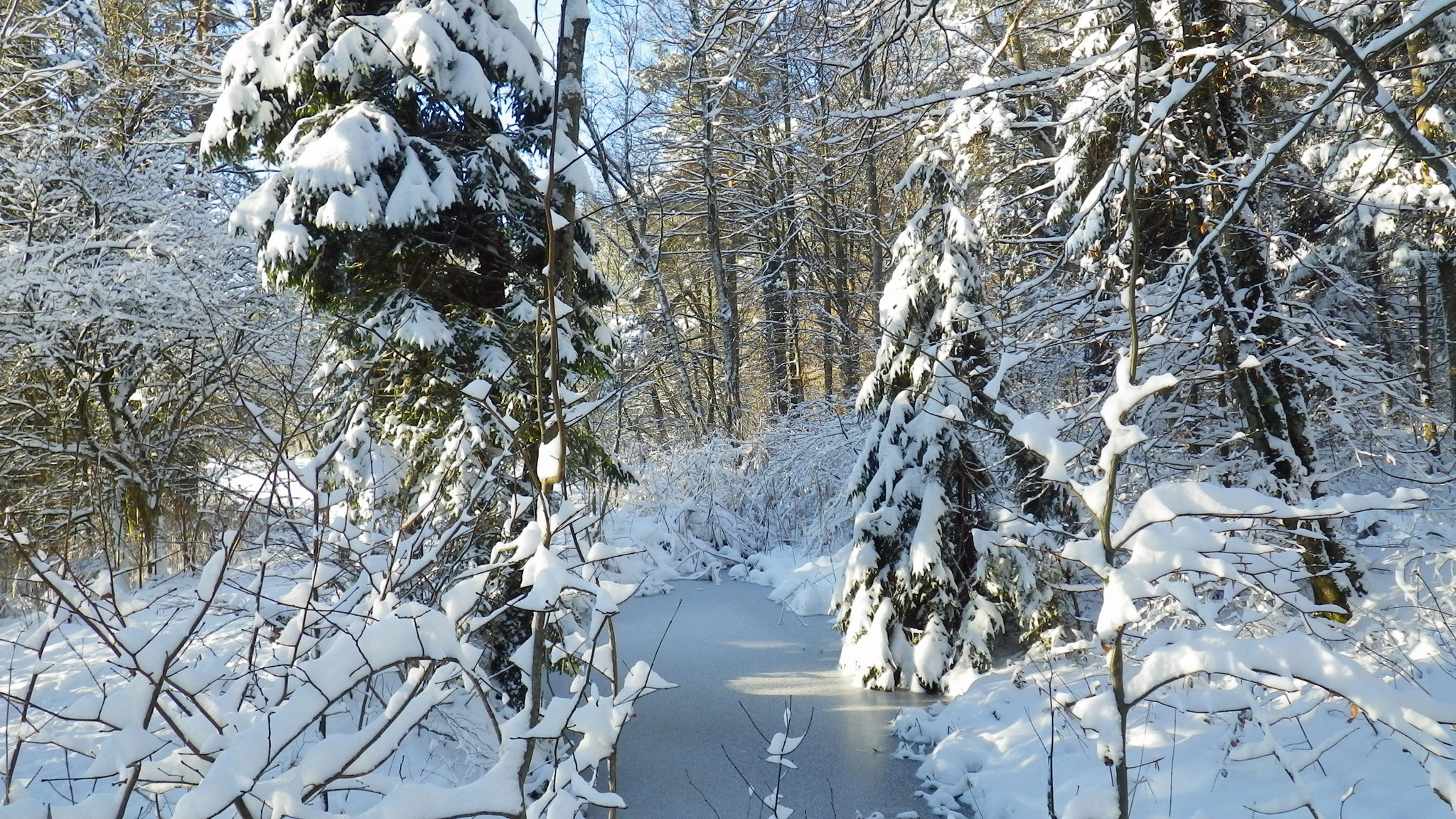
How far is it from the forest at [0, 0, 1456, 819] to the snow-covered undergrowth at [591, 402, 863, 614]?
4.25 feet

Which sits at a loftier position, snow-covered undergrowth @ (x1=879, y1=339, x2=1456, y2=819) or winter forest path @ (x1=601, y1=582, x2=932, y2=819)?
snow-covered undergrowth @ (x1=879, y1=339, x2=1456, y2=819)

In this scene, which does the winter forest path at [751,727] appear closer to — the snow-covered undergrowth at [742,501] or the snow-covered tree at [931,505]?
the snow-covered tree at [931,505]

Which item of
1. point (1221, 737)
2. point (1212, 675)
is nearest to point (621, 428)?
point (1221, 737)

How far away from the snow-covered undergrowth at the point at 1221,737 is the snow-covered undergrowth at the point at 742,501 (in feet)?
17.0

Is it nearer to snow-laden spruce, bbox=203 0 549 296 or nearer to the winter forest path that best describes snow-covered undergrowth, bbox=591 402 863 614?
the winter forest path

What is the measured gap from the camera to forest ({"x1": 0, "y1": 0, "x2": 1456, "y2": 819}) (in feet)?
4.23

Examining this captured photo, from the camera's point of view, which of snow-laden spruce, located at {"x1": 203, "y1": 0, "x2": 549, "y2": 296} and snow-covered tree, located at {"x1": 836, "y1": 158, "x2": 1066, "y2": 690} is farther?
snow-covered tree, located at {"x1": 836, "y1": 158, "x2": 1066, "y2": 690}

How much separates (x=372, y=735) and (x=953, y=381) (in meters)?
5.19

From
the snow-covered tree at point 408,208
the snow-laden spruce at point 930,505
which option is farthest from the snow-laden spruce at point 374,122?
the snow-laden spruce at point 930,505

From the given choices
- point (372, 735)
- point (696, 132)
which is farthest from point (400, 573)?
point (696, 132)

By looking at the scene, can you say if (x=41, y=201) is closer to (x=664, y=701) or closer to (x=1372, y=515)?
(x=664, y=701)

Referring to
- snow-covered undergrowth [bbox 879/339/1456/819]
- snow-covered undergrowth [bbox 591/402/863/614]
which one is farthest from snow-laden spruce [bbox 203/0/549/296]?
snow-covered undergrowth [bbox 591/402/863/614]

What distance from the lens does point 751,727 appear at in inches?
205

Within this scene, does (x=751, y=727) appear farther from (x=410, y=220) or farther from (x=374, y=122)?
(x=374, y=122)
